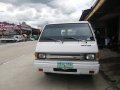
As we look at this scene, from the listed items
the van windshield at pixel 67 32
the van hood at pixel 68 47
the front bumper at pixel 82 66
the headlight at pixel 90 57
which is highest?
the van windshield at pixel 67 32

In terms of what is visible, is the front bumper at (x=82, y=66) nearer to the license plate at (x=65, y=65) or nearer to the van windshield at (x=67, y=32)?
the license plate at (x=65, y=65)

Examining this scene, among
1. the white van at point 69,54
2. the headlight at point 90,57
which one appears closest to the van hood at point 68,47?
the white van at point 69,54

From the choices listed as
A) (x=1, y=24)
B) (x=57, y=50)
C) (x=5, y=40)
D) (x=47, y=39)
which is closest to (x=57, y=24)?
(x=47, y=39)

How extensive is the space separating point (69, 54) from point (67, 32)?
1211 mm

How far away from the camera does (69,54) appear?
7617mm

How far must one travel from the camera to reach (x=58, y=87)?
7688 millimetres

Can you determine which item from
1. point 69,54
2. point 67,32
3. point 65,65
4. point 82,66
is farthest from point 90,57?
point 67,32

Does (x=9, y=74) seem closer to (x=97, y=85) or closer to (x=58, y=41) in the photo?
(x=58, y=41)

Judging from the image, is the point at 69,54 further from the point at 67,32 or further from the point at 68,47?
the point at 67,32

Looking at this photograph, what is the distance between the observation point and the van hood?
24.9 ft

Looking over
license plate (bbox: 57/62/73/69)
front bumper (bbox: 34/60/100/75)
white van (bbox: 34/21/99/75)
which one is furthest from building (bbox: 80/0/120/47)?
license plate (bbox: 57/62/73/69)

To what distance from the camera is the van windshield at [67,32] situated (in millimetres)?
8309

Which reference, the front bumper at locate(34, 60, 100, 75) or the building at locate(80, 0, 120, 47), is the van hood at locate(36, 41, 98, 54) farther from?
the building at locate(80, 0, 120, 47)

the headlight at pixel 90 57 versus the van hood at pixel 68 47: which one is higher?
the van hood at pixel 68 47
